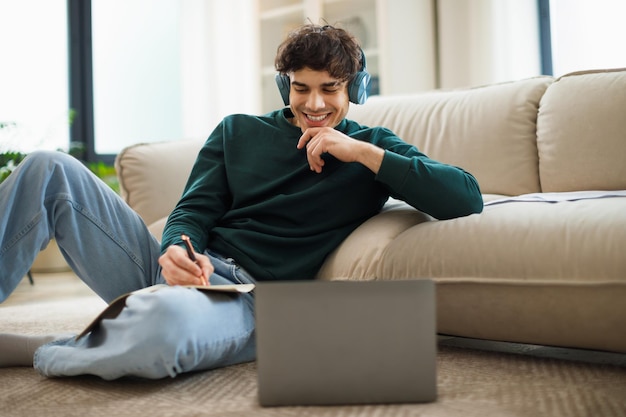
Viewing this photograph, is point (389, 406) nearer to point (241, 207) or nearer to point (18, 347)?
point (241, 207)

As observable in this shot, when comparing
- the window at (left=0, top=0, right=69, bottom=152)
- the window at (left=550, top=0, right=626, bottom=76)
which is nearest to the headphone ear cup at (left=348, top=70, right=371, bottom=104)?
the window at (left=550, top=0, right=626, bottom=76)

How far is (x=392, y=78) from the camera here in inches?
127

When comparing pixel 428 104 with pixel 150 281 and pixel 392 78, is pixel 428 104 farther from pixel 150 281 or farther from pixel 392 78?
pixel 392 78

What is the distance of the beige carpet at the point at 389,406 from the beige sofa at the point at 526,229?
0.27 ft

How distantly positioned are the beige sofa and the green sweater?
0.17ft

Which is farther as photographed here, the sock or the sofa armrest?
the sofa armrest

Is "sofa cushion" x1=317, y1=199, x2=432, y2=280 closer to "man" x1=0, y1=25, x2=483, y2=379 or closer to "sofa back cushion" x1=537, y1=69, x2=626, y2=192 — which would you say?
Answer: "man" x1=0, y1=25, x2=483, y2=379

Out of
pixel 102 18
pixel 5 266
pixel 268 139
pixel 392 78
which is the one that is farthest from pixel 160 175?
pixel 102 18

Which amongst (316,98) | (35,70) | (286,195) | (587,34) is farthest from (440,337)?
(35,70)

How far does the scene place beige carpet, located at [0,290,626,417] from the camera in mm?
975

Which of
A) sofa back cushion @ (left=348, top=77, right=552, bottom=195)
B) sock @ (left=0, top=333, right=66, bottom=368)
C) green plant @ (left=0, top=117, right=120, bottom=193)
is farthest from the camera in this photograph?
green plant @ (left=0, top=117, right=120, bottom=193)

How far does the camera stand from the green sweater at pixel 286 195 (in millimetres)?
1327

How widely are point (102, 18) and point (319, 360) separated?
3700 mm

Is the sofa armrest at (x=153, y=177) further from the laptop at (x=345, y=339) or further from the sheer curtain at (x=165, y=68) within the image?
the sheer curtain at (x=165, y=68)
